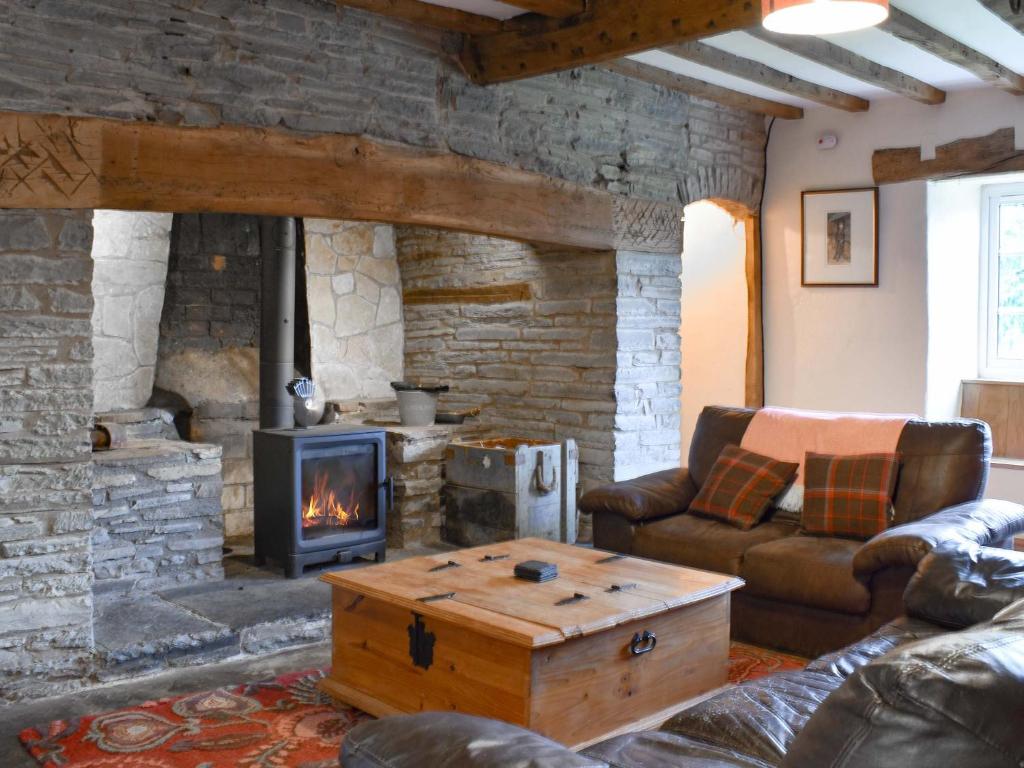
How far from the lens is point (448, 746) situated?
A: 1547 mm

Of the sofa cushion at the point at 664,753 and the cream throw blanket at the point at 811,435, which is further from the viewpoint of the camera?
the cream throw blanket at the point at 811,435

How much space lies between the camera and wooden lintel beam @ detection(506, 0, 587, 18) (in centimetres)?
407

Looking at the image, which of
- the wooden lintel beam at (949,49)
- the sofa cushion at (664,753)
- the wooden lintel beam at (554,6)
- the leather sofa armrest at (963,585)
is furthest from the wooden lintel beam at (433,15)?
the sofa cushion at (664,753)

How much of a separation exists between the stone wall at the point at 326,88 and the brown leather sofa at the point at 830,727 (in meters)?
2.74

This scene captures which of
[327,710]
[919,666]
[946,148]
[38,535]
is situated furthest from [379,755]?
[946,148]

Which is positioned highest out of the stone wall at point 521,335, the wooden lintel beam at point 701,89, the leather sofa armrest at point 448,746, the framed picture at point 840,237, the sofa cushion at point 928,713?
the wooden lintel beam at point 701,89

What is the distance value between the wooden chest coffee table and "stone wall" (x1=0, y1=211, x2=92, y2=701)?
3.04 ft

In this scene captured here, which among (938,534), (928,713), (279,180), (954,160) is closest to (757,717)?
(928,713)

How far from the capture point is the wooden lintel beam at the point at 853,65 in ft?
15.3

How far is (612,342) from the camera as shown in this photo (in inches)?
216

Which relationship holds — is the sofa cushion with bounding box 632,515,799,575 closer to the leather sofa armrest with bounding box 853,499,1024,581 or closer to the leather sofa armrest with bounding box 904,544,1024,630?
the leather sofa armrest with bounding box 853,499,1024,581

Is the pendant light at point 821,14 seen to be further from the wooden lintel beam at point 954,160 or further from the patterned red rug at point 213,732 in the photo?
the wooden lintel beam at point 954,160

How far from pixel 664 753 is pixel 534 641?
2.36 ft

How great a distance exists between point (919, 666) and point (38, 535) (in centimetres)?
309
